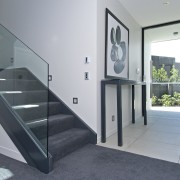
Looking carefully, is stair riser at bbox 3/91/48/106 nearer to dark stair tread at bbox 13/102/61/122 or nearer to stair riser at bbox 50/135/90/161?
dark stair tread at bbox 13/102/61/122

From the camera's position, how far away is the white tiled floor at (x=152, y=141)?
8.84 ft

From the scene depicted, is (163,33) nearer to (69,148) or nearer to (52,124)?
(52,124)

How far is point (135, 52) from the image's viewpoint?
518 cm

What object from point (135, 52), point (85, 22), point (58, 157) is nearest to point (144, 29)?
point (135, 52)

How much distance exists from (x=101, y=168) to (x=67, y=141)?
66 cm

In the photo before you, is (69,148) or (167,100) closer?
(69,148)

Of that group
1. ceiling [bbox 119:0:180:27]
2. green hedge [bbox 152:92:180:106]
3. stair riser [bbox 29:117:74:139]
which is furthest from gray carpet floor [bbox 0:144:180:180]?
green hedge [bbox 152:92:180:106]

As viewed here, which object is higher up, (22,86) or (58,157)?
(22,86)

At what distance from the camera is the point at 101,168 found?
223cm

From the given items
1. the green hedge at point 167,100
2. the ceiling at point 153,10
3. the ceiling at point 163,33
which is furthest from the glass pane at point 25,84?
the green hedge at point 167,100

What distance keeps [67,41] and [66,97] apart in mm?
1067

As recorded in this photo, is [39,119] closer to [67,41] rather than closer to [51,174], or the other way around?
[51,174]

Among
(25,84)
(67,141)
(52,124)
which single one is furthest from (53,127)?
(25,84)

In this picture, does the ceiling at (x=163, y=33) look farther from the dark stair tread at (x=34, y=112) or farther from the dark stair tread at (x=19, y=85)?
Answer: the dark stair tread at (x=34, y=112)
